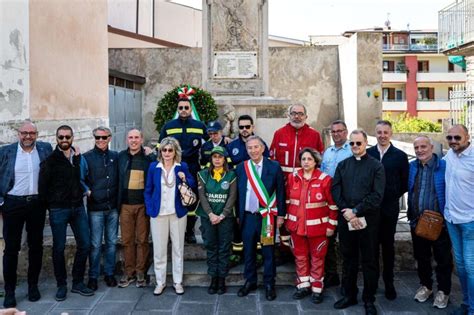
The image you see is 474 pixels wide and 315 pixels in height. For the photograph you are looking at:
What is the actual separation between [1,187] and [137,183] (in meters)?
1.40

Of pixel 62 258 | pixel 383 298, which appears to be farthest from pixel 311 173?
pixel 62 258

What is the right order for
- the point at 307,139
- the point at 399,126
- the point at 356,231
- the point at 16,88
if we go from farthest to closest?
the point at 399,126 < the point at 16,88 < the point at 307,139 < the point at 356,231

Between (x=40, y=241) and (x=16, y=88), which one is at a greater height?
(x=16, y=88)

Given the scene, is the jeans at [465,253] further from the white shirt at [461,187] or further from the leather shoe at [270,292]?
the leather shoe at [270,292]

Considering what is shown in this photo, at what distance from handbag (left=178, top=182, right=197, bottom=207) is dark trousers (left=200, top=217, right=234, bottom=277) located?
0.83 ft

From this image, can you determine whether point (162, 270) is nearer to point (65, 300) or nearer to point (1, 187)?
point (65, 300)

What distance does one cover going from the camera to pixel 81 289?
17.8 feet

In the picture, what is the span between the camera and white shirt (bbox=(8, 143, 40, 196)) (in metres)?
5.15

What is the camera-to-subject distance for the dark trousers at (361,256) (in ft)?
15.9

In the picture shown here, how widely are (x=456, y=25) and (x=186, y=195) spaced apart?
16495 mm

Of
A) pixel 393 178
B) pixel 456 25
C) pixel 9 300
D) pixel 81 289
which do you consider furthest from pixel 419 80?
pixel 9 300

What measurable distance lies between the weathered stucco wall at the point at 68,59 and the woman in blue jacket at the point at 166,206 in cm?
290

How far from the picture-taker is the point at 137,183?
18.1ft

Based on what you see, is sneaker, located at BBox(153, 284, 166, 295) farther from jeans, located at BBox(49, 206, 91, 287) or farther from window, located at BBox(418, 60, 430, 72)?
window, located at BBox(418, 60, 430, 72)
